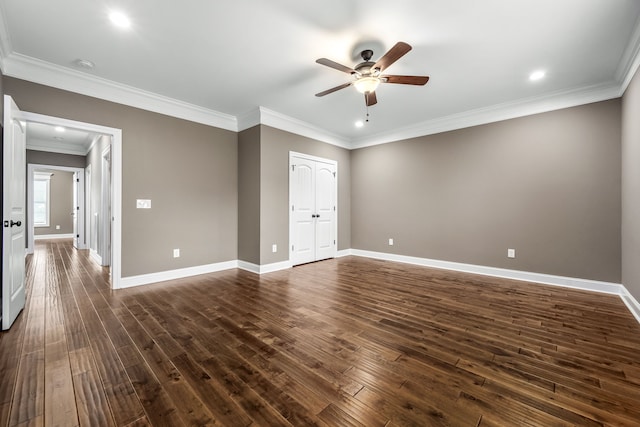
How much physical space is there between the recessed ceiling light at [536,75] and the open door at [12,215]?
562cm

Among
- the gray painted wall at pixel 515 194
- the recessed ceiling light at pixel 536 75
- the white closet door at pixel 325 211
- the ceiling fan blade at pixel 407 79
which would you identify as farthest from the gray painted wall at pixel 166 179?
the recessed ceiling light at pixel 536 75

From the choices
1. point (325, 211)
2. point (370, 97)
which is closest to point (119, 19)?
point (370, 97)

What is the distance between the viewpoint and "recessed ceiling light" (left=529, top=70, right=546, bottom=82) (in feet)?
10.5

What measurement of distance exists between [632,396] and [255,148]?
478cm

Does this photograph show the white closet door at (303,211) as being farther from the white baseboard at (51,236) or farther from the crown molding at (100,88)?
the white baseboard at (51,236)

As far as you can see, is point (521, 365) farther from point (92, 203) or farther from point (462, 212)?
point (92, 203)

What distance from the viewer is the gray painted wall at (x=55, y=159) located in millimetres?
6473

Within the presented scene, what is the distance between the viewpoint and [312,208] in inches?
215

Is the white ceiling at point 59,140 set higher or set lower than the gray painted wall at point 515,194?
higher

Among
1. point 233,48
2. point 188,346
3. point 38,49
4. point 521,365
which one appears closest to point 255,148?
point 233,48

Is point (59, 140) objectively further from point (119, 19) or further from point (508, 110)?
point (508, 110)

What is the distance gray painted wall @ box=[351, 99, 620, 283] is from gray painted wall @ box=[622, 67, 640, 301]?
188 millimetres

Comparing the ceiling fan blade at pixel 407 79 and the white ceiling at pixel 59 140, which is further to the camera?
the white ceiling at pixel 59 140

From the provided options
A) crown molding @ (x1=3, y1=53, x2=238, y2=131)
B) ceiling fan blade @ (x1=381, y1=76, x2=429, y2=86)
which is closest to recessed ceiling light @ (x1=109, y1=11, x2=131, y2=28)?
crown molding @ (x1=3, y1=53, x2=238, y2=131)
